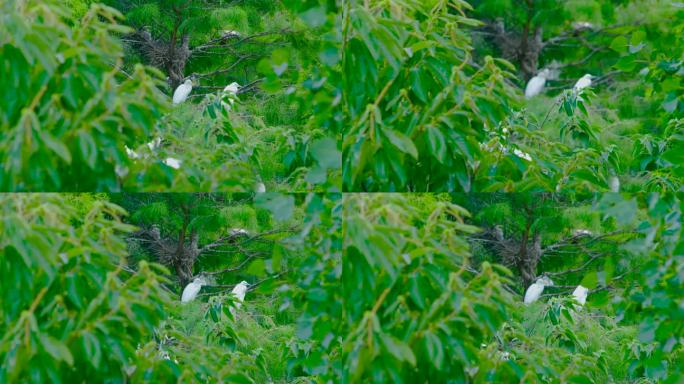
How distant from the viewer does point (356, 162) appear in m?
2.48

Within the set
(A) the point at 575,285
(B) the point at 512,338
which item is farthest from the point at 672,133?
(B) the point at 512,338

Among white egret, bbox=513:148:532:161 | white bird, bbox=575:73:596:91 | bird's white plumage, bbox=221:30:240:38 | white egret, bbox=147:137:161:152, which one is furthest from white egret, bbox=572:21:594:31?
white egret, bbox=147:137:161:152

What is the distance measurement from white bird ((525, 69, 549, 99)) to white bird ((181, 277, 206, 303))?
0.97 meters

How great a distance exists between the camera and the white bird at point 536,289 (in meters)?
2.59

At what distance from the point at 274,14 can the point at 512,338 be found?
103 cm

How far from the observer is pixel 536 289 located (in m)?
2.61

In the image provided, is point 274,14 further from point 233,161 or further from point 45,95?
point 45,95

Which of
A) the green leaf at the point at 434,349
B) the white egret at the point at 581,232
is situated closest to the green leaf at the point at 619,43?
the white egret at the point at 581,232

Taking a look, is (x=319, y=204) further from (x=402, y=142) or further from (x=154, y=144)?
(x=154, y=144)

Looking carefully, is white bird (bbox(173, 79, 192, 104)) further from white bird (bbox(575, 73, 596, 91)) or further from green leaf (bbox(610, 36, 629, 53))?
green leaf (bbox(610, 36, 629, 53))

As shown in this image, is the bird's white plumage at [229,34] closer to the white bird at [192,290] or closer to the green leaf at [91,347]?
the white bird at [192,290]

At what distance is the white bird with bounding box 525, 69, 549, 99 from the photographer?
8.71ft

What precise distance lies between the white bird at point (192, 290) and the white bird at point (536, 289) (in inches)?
32.6

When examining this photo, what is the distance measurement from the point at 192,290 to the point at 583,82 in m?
1.20
